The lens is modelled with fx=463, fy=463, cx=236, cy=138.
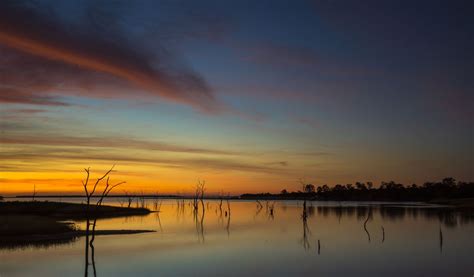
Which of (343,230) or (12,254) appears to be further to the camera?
(343,230)

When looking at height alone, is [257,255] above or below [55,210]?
below

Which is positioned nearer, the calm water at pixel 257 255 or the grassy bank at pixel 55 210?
the calm water at pixel 257 255

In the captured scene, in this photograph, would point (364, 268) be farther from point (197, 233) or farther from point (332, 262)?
point (197, 233)

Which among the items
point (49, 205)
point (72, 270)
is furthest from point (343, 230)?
point (49, 205)

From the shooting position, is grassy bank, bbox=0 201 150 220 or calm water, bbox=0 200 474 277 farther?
grassy bank, bbox=0 201 150 220

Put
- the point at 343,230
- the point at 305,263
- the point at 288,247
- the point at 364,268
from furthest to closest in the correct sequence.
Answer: the point at 343,230 < the point at 288,247 < the point at 305,263 < the point at 364,268

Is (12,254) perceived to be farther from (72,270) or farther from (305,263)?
(305,263)

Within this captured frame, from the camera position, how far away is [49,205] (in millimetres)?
73062

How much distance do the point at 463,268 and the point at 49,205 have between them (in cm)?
6292

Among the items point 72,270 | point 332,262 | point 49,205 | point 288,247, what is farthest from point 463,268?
point 49,205

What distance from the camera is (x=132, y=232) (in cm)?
4556

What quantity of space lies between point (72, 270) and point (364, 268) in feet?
54.8

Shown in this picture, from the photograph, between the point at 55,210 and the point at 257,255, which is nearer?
the point at 257,255

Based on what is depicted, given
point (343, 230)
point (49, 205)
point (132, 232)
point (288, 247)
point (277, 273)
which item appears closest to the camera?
point (277, 273)
